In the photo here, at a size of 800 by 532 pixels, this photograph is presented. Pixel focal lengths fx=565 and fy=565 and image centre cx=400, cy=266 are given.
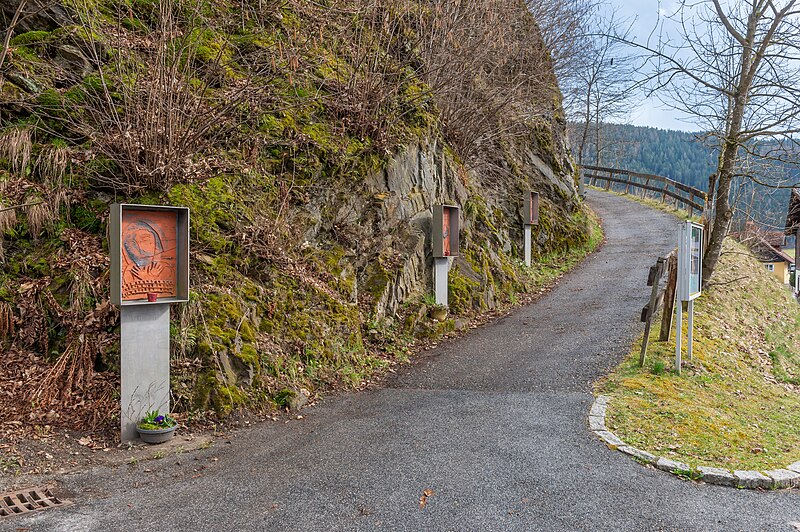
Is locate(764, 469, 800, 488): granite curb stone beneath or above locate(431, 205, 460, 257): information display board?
beneath

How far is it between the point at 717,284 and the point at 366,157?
27.1ft

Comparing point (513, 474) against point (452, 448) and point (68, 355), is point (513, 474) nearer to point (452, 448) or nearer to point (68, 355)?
point (452, 448)

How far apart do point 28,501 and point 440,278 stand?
754 centimetres

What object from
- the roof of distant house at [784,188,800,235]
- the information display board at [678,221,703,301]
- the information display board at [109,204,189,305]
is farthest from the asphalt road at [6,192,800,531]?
the roof of distant house at [784,188,800,235]

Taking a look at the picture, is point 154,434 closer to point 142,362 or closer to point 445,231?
point 142,362

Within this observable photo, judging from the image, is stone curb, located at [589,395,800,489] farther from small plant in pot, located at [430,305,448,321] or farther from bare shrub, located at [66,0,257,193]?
bare shrub, located at [66,0,257,193]

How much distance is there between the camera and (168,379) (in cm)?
582

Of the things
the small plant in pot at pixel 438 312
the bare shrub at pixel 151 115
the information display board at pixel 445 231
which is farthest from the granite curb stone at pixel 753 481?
the bare shrub at pixel 151 115

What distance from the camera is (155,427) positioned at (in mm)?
5492

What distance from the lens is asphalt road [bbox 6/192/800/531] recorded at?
4047 millimetres

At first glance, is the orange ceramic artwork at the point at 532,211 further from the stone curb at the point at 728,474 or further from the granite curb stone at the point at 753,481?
the granite curb stone at the point at 753,481

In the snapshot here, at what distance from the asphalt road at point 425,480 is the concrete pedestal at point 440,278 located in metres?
3.07

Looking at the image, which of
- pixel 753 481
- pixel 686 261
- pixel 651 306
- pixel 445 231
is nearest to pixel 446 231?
pixel 445 231

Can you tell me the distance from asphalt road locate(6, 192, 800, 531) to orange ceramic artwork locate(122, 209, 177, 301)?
168cm
